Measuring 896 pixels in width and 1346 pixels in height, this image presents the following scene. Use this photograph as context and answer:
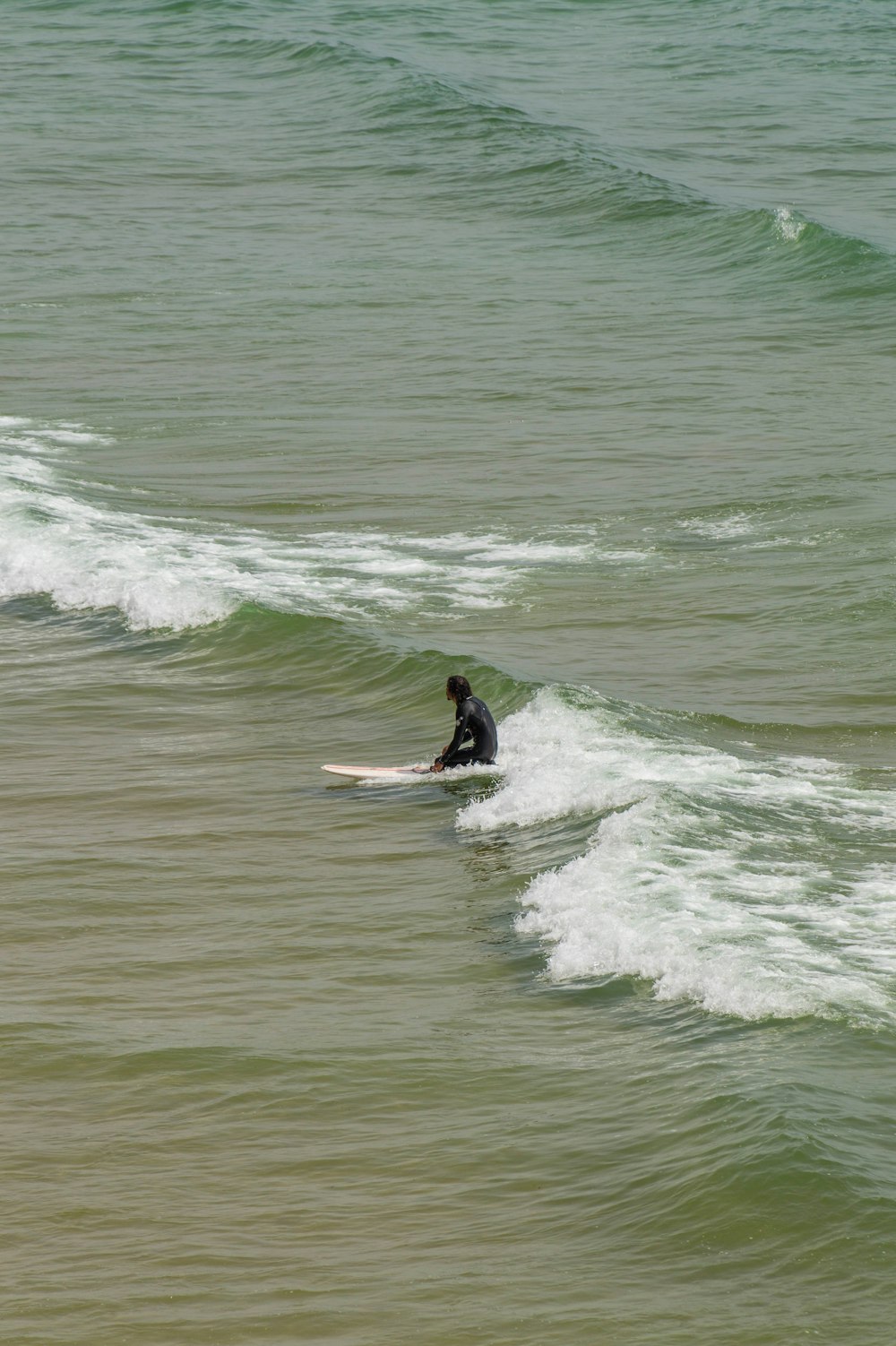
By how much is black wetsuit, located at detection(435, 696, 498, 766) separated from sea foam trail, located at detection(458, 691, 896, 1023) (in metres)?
0.25

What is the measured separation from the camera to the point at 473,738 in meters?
14.5

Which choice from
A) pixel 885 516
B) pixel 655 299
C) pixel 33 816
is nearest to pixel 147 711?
pixel 33 816

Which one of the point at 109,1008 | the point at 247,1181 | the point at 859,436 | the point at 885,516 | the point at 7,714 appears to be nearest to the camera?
the point at 247,1181

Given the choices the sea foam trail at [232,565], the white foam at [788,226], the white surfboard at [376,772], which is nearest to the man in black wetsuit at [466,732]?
the white surfboard at [376,772]

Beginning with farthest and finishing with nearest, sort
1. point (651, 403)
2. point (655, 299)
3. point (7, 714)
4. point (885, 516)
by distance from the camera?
point (655, 299)
point (651, 403)
point (885, 516)
point (7, 714)

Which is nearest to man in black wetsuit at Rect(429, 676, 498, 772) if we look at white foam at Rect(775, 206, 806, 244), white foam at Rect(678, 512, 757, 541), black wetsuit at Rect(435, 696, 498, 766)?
black wetsuit at Rect(435, 696, 498, 766)

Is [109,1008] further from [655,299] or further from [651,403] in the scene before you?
[655,299]

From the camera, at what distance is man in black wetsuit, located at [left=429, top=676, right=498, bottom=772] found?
1433 cm

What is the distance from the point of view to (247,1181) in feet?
28.7

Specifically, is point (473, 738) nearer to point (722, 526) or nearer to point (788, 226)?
point (722, 526)

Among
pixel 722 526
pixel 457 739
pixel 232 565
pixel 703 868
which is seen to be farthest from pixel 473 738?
pixel 722 526

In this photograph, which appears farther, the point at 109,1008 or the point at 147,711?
the point at 147,711

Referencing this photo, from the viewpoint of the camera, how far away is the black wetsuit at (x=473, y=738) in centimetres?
1434

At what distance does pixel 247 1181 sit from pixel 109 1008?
2060 mm
